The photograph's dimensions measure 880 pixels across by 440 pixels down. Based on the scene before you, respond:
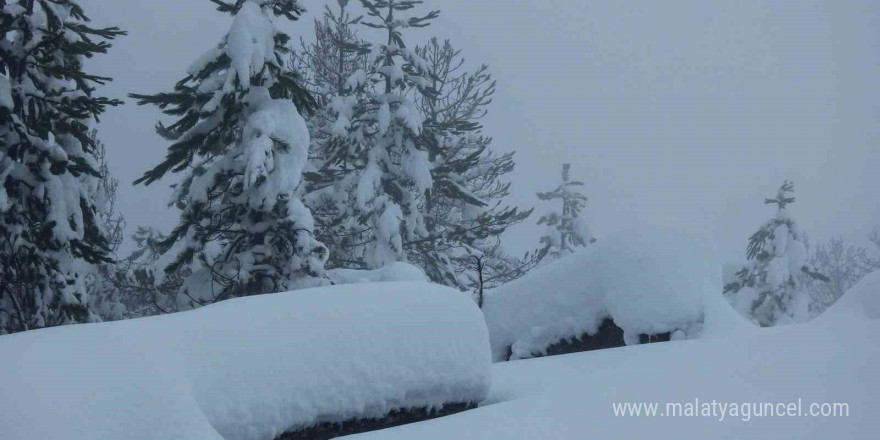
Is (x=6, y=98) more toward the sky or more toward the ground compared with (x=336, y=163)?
more toward the ground

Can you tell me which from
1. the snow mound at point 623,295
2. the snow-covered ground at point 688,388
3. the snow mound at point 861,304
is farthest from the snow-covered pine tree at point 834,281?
the snow-covered ground at point 688,388

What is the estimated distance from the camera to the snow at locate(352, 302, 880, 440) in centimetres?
442

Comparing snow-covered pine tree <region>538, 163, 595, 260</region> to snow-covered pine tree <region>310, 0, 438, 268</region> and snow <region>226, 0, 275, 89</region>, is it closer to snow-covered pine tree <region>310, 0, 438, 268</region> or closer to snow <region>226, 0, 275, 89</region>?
snow-covered pine tree <region>310, 0, 438, 268</region>

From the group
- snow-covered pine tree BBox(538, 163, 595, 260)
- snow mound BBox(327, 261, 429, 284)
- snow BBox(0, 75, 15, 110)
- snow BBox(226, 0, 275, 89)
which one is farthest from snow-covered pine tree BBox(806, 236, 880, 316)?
snow BBox(0, 75, 15, 110)

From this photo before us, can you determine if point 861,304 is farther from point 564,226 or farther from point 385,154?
point 564,226

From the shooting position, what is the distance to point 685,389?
5.50 m

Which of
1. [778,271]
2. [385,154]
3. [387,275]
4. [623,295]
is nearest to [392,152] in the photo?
[385,154]

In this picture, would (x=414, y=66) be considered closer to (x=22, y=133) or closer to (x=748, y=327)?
(x=22, y=133)

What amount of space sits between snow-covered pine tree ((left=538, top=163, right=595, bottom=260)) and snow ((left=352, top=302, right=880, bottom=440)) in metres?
19.1

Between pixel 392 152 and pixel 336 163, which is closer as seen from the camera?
pixel 392 152

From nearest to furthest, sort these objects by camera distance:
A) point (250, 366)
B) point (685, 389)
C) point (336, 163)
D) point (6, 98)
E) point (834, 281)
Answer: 1. point (250, 366)
2. point (685, 389)
3. point (6, 98)
4. point (336, 163)
5. point (834, 281)

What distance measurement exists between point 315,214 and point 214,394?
1418 centimetres

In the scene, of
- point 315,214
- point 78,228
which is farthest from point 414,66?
point 78,228

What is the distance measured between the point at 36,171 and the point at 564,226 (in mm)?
22097
